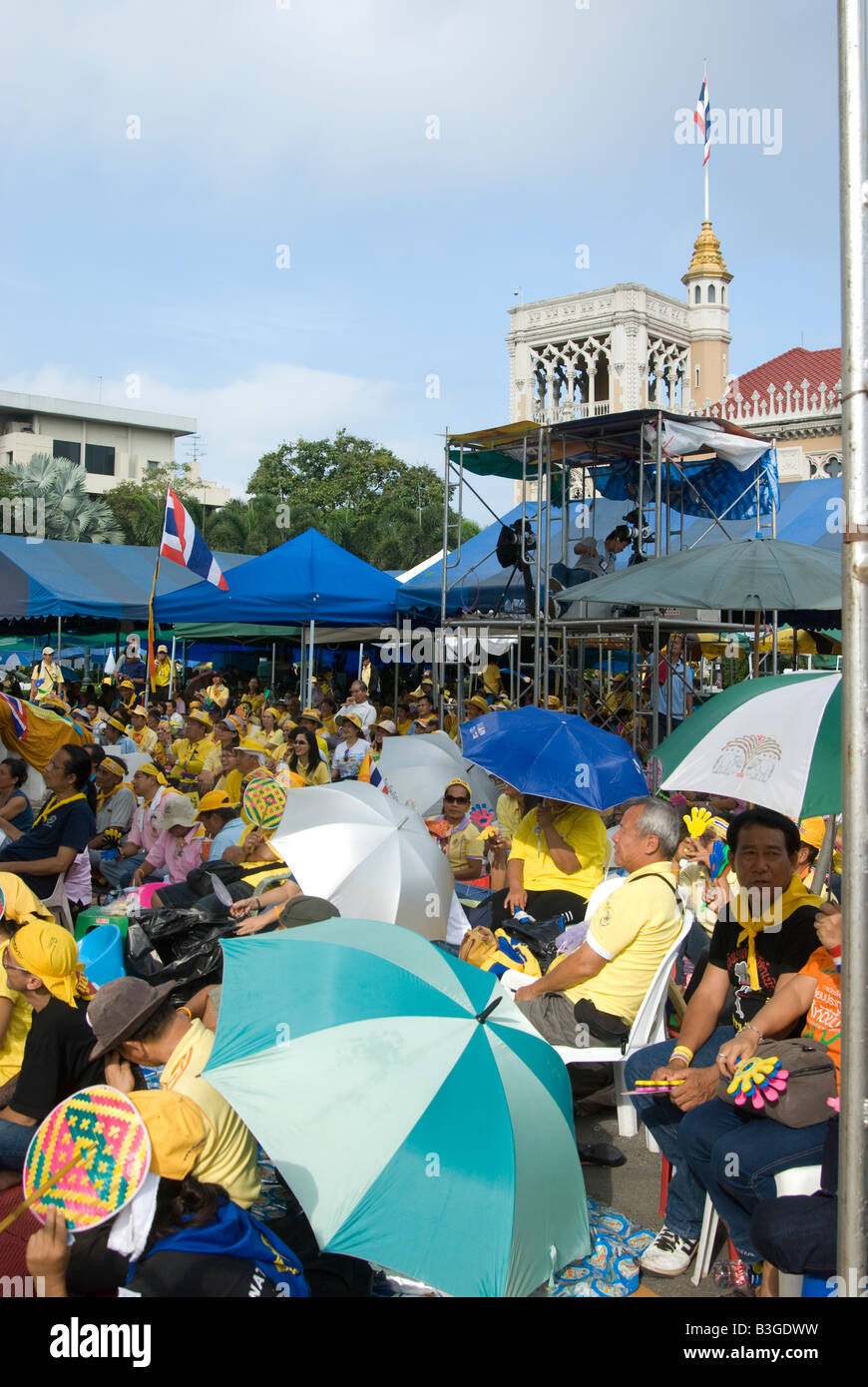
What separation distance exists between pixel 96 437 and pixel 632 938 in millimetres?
74613

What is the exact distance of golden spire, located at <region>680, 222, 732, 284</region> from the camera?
158ft

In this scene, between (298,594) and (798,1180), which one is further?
(298,594)

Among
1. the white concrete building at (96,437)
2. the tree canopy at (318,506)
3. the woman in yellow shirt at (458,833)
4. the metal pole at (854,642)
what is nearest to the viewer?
the metal pole at (854,642)

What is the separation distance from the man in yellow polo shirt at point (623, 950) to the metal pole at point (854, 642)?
2015mm

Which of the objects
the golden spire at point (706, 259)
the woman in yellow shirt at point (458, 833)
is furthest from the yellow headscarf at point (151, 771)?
the golden spire at point (706, 259)

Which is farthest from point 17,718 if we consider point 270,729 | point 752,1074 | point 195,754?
point 752,1074

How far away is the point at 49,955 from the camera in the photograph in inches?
137

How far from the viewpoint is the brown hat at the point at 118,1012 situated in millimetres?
2828

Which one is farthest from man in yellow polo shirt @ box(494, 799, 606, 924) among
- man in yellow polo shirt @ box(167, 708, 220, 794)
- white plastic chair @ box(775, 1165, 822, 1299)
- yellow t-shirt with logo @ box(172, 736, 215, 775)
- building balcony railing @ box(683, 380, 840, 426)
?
building balcony railing @ box(683, 380, 840, 426)

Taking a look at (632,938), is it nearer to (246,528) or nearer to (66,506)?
(246,528)

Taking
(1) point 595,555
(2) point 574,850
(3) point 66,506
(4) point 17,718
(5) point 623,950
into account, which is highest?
(3) point 66,506

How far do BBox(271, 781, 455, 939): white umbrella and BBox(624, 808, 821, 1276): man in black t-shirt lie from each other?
132 centimetres

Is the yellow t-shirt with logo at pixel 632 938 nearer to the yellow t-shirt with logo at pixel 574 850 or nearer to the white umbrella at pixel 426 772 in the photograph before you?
the yellow t-shirt with logo at pixel 574 850

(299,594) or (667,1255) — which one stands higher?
(299,594)
